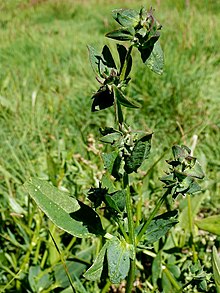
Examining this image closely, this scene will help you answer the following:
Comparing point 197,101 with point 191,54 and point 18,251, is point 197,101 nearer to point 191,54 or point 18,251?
point 191,54

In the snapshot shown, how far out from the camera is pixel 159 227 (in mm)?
798

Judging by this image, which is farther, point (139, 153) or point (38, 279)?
point (38, 279)

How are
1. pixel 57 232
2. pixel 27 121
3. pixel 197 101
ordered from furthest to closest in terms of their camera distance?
pixel 197 101 → pixel 27 121 → pixel 57 232

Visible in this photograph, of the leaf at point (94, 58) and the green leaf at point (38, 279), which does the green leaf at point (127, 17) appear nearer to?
the leaf at point (94, 58)

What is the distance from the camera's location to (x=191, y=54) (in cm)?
236

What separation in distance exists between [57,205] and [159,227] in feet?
0.57

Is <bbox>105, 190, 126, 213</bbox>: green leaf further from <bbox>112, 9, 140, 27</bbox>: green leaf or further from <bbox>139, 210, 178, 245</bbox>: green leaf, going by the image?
<bbox>112, 9, 140, 27</bbox>: green leaf

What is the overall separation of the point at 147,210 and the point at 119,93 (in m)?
0.64

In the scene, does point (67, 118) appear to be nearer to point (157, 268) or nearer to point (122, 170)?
point (157, 268)

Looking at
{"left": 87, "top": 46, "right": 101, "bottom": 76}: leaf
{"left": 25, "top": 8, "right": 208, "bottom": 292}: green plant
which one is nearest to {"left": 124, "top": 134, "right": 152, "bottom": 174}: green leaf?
{"left": 25, "top": 8, "right": 208, "bottom": 292}: green plant

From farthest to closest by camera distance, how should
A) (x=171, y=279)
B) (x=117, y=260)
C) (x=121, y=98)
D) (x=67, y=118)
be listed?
(x=67, y=118) < (x=171, y=279) < (x=117, y=260) < (x=121, y=98)

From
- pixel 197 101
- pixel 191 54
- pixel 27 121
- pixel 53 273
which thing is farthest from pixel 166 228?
pixel 191 54

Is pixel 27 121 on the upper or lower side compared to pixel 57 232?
upper

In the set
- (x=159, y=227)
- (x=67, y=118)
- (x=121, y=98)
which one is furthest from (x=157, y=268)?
(x=67, y=118)
